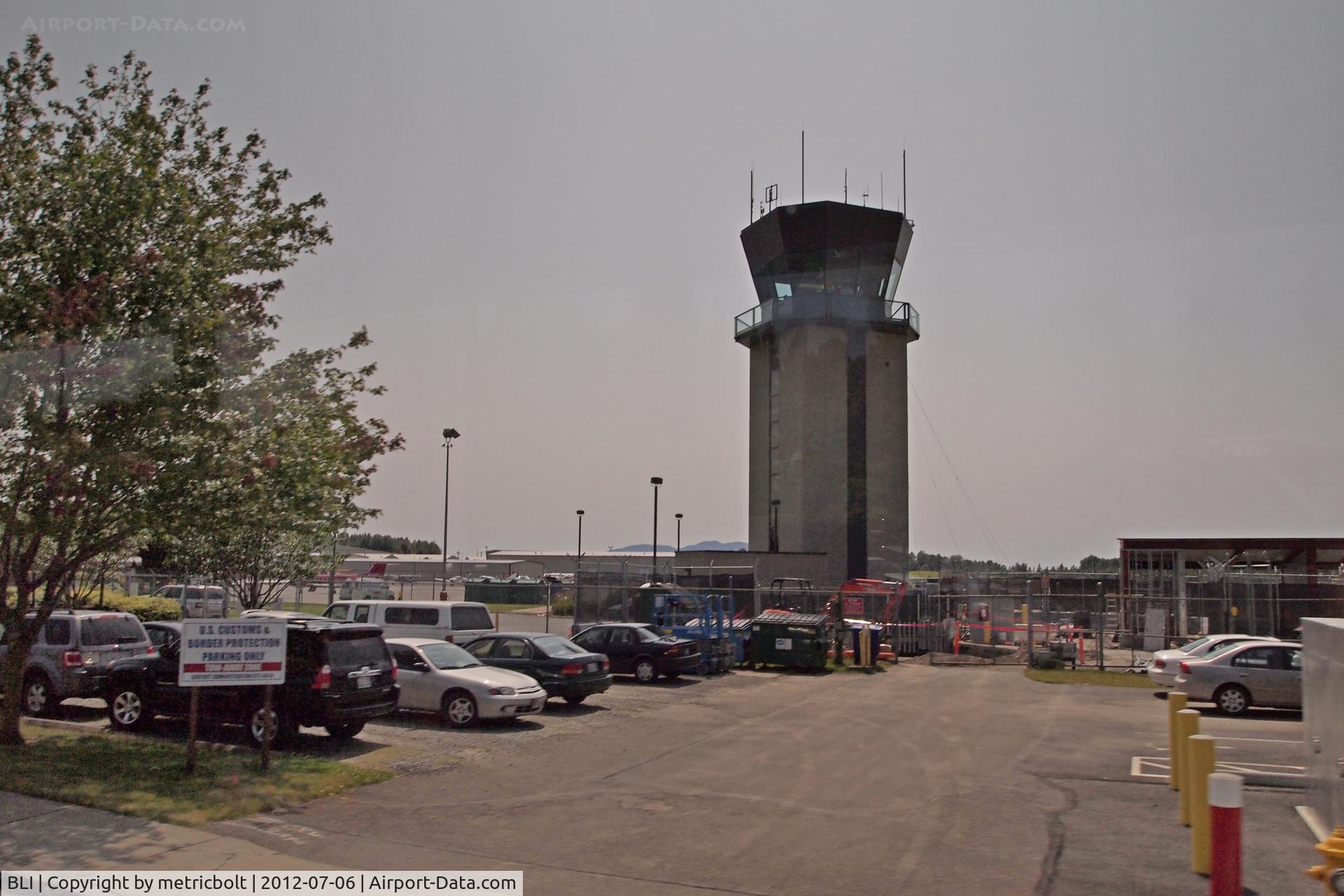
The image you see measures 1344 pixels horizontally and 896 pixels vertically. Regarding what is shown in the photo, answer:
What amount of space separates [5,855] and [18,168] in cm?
873

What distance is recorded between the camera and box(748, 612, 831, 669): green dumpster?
2856 centimetres

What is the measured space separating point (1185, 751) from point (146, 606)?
99.4 ft

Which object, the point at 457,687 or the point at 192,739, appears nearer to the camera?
the point at 192,739

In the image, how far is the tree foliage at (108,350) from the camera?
12508mm

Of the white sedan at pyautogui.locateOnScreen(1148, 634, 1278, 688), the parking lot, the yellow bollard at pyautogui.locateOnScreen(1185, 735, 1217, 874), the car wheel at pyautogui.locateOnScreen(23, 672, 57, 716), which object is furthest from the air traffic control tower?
the yellow bollard at pyautogui.locateOnScreen(1185, 735, 1217, 874)

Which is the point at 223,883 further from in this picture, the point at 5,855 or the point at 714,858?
the point at 714,858

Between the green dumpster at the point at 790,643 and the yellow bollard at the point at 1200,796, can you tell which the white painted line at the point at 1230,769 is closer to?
the yellow bollard at the point at 1200,796

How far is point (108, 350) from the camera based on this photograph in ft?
42.4

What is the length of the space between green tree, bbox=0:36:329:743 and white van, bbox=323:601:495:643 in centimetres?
1121

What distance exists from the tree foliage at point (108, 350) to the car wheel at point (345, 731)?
370cm

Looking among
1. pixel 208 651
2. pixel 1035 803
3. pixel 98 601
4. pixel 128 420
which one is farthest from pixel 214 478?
pixel 98 601

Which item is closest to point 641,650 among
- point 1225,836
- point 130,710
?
point 130,710

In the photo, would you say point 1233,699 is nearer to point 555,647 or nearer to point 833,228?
point 555,647

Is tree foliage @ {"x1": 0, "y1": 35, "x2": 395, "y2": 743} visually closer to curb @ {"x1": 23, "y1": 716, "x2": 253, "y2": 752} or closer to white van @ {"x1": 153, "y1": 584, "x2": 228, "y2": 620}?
curb @ {"x1": 23, "y1": 716, "x2": 253, "y2": 752}
